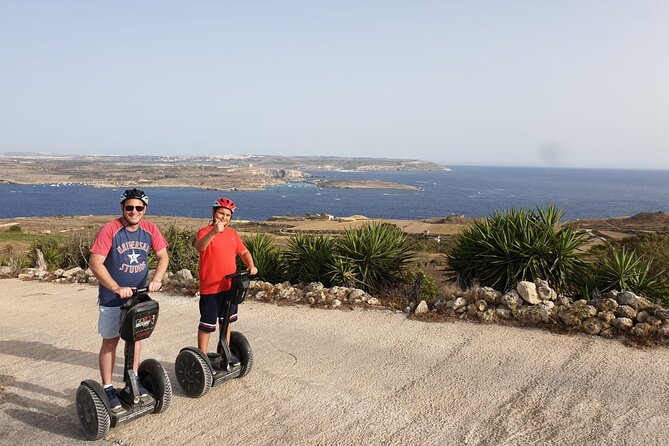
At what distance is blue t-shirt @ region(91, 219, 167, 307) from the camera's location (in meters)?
4.23

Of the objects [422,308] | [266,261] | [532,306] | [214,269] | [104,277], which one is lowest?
[422,308]

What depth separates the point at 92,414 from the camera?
13.9 ft

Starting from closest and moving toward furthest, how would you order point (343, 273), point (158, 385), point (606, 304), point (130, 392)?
point (130, 392), point (158, 385), point (606, 304), point (343, 273)

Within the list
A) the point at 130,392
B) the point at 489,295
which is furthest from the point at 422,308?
the point at 130,392

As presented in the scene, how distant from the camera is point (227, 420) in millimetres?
4609

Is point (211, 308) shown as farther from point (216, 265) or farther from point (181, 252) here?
point (181, 252)

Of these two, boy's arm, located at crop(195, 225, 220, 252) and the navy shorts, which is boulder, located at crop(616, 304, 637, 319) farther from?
boy's arm, located at crop(195, 225, 220, 252)

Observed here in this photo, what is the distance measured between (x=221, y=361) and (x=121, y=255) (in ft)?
5.61

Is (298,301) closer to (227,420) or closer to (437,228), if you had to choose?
(227,420)

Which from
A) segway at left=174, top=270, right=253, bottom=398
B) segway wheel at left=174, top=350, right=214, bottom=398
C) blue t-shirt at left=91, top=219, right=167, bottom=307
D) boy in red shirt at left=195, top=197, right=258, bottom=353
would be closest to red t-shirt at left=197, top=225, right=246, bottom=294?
boy in red shirt at left=195, top=197, right=258, bottom=353

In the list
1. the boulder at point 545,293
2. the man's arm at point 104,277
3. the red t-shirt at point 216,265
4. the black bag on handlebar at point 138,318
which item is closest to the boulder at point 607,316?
the boulder at point 545,293

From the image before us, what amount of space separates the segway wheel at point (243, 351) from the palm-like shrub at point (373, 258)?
4.22 meters

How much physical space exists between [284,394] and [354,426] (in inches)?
38.3

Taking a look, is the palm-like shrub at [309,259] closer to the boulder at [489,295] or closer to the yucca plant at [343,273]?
the yucca plant at [343,273]
